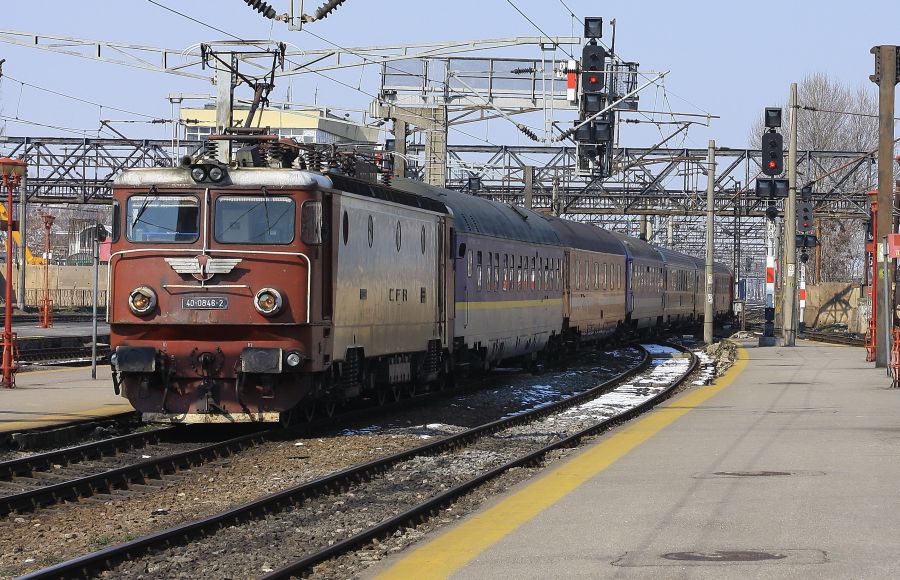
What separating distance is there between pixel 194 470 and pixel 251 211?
352 centimetres

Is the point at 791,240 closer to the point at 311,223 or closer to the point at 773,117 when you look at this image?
the point at 773,117

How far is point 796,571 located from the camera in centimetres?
813

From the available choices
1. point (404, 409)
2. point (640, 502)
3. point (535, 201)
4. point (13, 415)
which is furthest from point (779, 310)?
point (640, 502)

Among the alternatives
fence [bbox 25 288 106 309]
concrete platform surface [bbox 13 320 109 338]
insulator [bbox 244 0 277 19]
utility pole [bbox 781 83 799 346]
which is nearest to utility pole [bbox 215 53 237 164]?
insulator [bbox 244 0 277 19]

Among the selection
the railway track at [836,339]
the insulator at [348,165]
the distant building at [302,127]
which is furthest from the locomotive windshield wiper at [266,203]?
the distant building at [302,127]

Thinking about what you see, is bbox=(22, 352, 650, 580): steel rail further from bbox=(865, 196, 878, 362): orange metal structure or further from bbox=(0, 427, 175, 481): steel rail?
bbox=(865, 196, 878, 362): orange metal structure

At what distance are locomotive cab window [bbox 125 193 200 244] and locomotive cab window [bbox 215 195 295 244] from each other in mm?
294

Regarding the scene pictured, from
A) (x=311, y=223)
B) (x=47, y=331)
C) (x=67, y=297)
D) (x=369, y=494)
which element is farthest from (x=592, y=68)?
(x=67, y=297)

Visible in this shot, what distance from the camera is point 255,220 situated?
16.5 m

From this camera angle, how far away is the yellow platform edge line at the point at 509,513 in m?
8.79

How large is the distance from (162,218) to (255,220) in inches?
43.3

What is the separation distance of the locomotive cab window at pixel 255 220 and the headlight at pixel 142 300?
0.98m

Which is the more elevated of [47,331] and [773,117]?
[773,117]

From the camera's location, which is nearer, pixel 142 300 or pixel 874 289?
pixel 142 300
